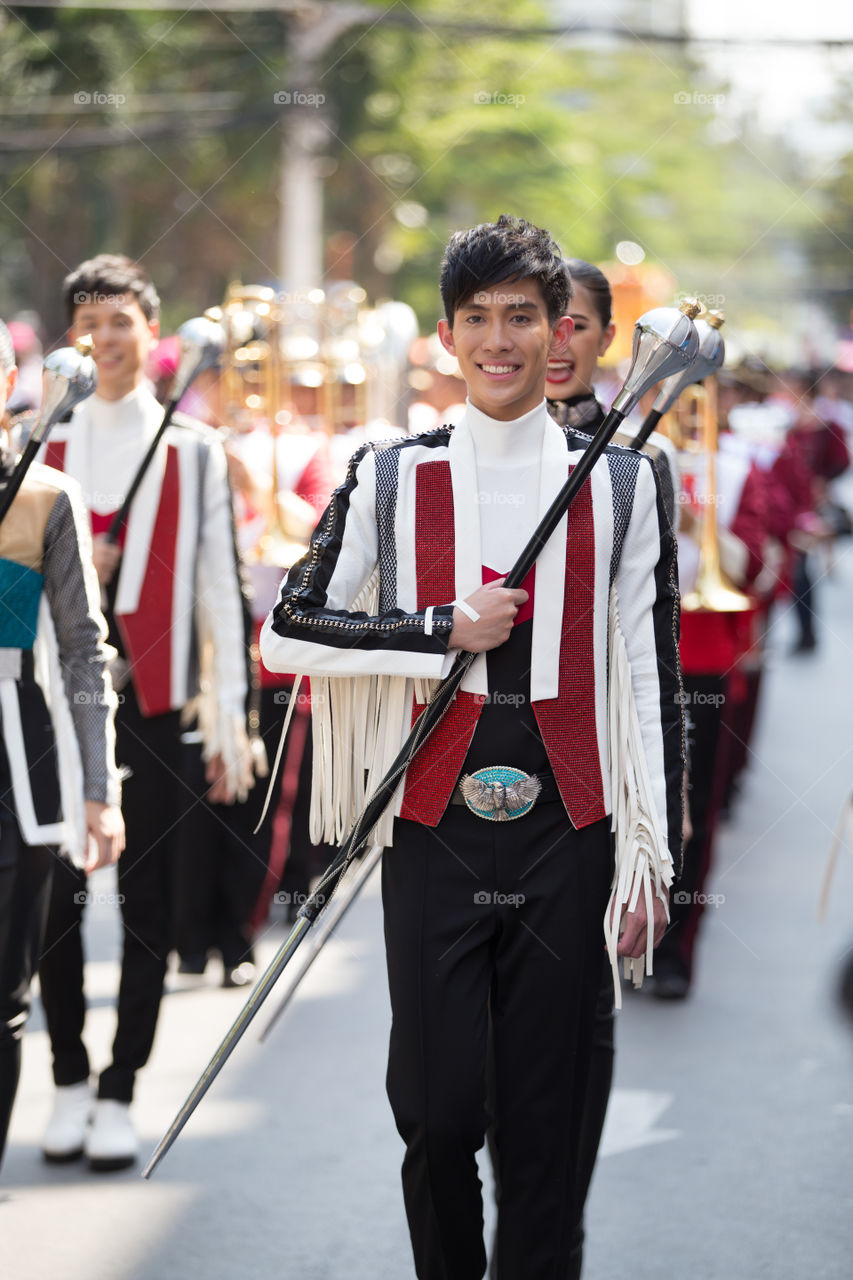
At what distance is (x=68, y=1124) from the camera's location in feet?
14.2

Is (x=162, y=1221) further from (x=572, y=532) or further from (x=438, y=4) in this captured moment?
(x=438, y=4)

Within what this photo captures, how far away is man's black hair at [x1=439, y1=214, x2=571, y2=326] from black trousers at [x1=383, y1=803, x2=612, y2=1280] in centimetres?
85

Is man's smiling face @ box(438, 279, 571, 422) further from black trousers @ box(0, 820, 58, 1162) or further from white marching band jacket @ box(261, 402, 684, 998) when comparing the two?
black trousers @ box(0, 820, 58, 1162)

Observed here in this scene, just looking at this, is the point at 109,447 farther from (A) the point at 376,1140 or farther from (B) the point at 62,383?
(A) the point at 376,1140

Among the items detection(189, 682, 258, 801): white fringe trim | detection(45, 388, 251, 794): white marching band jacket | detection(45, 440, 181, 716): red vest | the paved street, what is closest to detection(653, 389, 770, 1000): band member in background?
the paved street

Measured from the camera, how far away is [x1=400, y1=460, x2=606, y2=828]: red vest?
292 centimetres

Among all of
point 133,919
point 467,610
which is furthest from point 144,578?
point 467,610

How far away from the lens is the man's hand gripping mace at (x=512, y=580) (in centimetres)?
288

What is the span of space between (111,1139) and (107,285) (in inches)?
82.8

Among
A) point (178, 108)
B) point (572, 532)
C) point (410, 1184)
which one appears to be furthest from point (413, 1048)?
point (178, 108)

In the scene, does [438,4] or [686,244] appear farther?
[686,244]

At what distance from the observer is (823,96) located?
3228 cm

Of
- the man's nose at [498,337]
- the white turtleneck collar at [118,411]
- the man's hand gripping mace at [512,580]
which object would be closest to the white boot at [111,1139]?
the man's hand gripping mace at [512,580]

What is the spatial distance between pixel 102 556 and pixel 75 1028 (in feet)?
3.82
